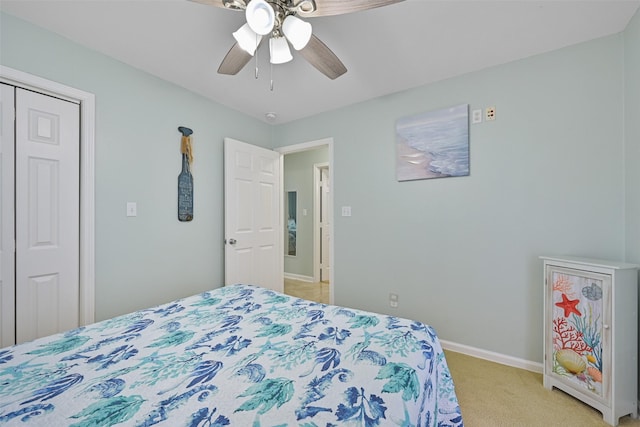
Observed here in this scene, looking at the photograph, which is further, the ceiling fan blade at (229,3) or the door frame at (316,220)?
the door frame at (316,220)

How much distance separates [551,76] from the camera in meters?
2.02

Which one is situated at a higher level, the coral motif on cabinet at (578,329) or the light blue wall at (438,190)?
the light blue wall at (438,190)

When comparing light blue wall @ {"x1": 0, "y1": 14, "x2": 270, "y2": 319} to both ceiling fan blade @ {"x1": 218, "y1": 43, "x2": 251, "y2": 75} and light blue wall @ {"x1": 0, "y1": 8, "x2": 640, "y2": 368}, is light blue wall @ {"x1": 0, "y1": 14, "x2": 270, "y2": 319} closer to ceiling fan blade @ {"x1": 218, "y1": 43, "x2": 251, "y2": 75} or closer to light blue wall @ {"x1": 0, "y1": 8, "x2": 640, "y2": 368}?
light blue wall @ {"x1": 0, "y1": 8, "x2": 640, "y2": 368}

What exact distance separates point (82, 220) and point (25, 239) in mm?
304

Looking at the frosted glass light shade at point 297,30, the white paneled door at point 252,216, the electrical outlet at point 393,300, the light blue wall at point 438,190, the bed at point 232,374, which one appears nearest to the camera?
the bed at point 232,374

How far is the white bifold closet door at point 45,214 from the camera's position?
1744mm

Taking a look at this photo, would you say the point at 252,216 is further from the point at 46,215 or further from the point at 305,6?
the point at 305,6

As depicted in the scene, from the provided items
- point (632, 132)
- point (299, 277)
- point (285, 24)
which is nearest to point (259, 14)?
point (285, 24)

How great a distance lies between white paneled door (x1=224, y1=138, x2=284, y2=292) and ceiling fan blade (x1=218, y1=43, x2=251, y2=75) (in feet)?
3.88

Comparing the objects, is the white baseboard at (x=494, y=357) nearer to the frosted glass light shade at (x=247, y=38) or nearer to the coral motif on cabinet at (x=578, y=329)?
the coral motif on cabinet at (x=578, y=329)

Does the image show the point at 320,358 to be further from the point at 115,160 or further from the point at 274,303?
the point at 115,160

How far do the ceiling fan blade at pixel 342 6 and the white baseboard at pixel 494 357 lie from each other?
2.57 metres

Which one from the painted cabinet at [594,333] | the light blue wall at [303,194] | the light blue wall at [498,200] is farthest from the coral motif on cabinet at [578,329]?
the light blue wall at [303,194]

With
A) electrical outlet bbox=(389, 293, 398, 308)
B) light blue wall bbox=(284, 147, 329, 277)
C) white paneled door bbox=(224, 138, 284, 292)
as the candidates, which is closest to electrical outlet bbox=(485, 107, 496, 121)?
electrical outlet bbox=(389, 293, 398, 308)
